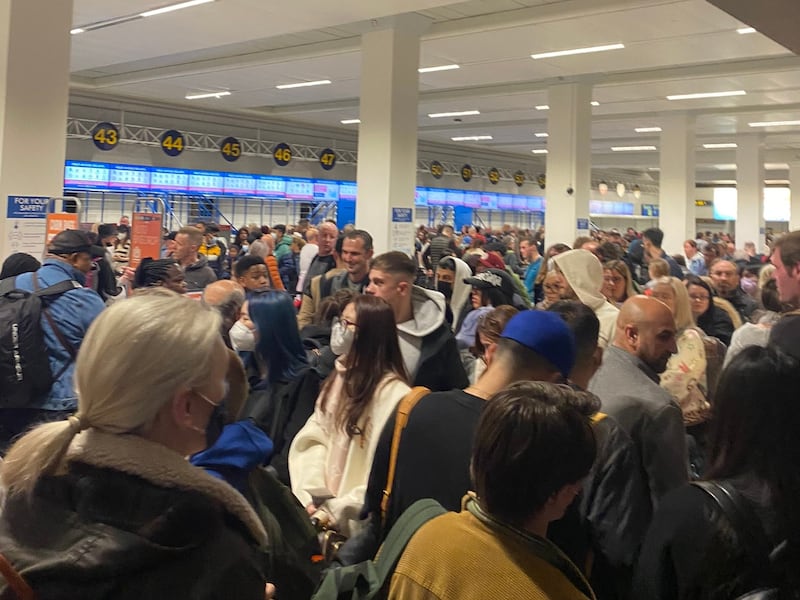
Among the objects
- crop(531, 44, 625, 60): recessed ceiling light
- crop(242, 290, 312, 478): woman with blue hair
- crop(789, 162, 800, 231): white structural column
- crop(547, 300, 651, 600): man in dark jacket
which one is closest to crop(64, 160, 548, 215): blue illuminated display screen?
crop(531, 44, 625, 60): recessed ceiling light

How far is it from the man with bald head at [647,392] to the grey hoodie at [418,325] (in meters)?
0.96

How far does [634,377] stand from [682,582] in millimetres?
902

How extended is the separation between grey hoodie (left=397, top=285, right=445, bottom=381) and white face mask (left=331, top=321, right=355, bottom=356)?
56cm

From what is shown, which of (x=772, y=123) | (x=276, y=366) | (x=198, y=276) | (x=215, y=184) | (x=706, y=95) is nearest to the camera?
(x=276, y=366)

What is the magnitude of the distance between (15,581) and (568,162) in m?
12.1

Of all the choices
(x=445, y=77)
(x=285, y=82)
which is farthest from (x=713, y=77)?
(x=285, y=82)

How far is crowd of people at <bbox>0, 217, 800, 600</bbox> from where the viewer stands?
117 centimetres

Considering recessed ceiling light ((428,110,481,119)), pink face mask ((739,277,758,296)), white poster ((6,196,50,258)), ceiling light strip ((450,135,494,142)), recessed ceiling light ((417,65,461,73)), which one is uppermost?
ceiling light strip ((450,135,494,142))

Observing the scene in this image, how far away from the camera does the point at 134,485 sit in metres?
1.17

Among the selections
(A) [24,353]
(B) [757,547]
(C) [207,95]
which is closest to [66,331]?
(A) [24,353]

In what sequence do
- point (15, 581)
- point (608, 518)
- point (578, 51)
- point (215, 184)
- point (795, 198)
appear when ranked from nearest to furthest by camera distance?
point (15, 581), point (608, 518), point (578, 51), point (215, 184), point (795, 198)

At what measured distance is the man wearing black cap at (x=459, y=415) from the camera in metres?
1.92

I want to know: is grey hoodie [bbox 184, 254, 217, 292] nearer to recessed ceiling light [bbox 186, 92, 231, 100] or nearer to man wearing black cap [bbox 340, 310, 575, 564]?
man wearing black cap [bbox 340, 310, 575, 564]

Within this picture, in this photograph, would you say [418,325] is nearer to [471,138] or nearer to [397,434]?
[397,434]
